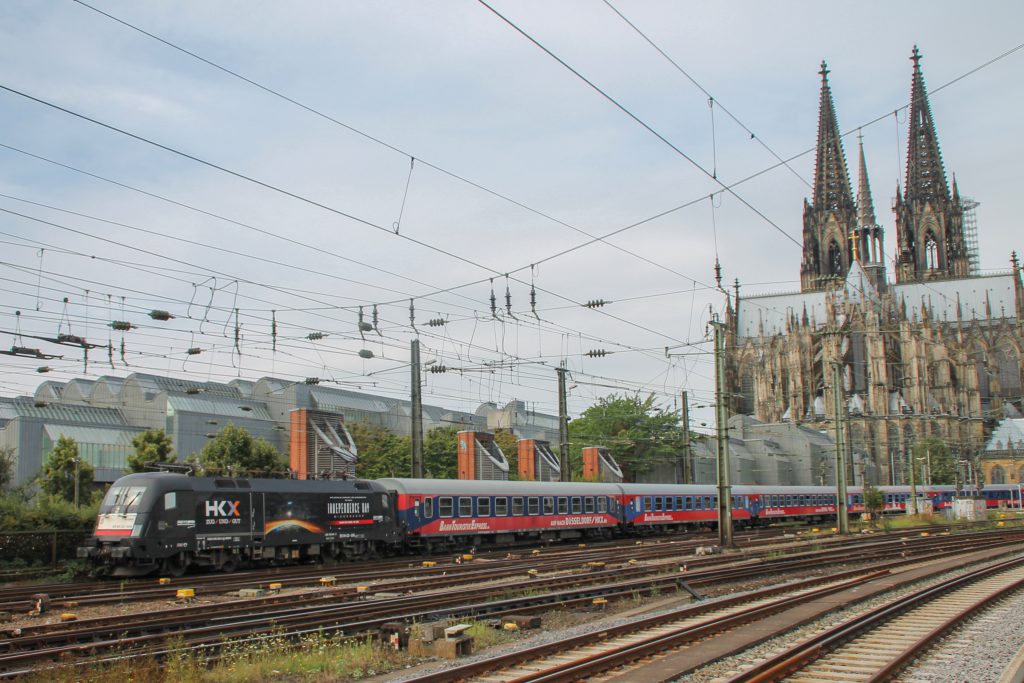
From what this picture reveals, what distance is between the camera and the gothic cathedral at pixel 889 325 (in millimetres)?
104875

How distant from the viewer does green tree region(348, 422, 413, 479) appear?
63.8 meters

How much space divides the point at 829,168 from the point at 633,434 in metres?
77.8

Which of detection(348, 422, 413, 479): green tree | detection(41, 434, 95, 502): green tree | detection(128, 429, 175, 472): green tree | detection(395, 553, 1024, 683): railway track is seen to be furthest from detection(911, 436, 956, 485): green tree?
detection(395, 553, 1024, 683): railway track

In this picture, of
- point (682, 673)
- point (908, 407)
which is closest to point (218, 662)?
point (682, 673)

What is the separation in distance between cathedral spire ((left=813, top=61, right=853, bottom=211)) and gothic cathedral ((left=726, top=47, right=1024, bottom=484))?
0.54 ft

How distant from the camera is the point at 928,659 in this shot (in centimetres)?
1239

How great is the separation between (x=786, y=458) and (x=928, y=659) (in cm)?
8906

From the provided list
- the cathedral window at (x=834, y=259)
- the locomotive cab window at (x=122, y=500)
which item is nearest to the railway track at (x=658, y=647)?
the locomotive cab window at (x=122, y=500)

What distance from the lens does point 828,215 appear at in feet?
440

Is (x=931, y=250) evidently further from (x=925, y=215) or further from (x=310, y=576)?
(x=310, y=576)

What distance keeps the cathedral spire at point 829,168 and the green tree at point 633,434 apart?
7027 centimetres

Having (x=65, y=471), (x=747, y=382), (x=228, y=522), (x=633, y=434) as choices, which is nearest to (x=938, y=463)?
(x=747, y=382)

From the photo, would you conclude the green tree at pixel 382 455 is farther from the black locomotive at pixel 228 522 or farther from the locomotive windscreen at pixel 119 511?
the locomotive windscreen at pixel 119 511

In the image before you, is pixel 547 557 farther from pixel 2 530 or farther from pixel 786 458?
pixel 786 458
